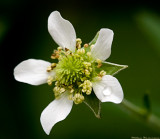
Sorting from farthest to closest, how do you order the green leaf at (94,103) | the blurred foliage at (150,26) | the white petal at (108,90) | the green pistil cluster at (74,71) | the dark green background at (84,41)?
the dark green background at (84,41) → the blurred foliage at (150,26) → the green pistil cluster at (74,71) → the green leaf at (94,103) → the white petal at (108,90)

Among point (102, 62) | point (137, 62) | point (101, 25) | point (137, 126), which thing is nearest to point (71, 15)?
point (101, 25)

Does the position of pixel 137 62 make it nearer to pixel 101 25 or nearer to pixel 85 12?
pixel 101 25

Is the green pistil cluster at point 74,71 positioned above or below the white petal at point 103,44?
below

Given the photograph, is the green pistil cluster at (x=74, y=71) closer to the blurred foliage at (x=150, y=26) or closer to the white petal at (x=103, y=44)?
the white petal at (x=103, y=44)

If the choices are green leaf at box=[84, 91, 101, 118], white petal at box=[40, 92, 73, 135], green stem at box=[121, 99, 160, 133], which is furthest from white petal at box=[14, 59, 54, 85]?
green stem at box=[121, 99, 160, 133]

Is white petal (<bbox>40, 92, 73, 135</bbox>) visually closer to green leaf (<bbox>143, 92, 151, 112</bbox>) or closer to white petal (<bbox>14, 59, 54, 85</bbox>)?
white petal (<bbox>14, 59, 54, 85</bbox>)

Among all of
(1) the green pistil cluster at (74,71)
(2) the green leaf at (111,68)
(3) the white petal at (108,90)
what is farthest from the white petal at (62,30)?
(3) the white petal at (108,90)
